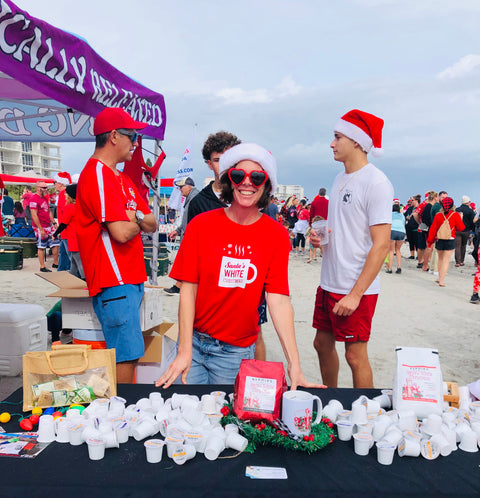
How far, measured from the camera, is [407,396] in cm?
149

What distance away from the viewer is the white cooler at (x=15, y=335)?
3.51 meters

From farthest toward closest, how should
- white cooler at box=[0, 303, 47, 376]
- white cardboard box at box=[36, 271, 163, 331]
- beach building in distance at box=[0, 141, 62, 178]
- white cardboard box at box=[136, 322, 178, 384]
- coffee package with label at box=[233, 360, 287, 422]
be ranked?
beach building in distance at box=[0, 141, 62, 178] < white cooler at box=[0, 303, 47, 376] < white cardboard box at box=[136, 322, 178, 384] < white cardboard box at box=[36, 271, 163, 331] < coffee package with label at box=[233, 360, 287, 422]

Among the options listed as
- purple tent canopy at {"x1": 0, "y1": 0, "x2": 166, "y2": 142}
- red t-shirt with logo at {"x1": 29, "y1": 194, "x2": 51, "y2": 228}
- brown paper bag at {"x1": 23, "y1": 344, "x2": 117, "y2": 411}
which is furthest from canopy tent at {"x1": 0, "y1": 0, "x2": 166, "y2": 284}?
red t-shirt with logo at {"x1": 29, "y1": 194, "x2": 51, "y2": 228}

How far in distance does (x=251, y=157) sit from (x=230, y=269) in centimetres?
49

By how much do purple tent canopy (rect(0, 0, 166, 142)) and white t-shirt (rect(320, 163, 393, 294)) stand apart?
1967mm

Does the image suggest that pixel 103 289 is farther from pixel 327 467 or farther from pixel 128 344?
pixel 327 467

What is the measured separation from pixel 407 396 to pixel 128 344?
1580mm

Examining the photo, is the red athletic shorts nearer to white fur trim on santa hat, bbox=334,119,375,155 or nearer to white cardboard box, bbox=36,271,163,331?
white fur trim on santa hat, bbox=334,119,375,155

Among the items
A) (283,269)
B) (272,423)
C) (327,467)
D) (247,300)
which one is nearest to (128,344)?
(247,300)

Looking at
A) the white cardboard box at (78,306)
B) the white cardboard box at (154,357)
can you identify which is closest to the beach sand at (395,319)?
the white cardboard box at (78,306)

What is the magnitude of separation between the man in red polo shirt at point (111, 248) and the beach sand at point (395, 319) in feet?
5.00

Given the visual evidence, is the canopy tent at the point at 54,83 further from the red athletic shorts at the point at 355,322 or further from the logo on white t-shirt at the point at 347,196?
the red athletic shorts at the point at 355,322

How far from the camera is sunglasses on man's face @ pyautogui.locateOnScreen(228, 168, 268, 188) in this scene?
5.56 ft

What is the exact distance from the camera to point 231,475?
1.13 m
